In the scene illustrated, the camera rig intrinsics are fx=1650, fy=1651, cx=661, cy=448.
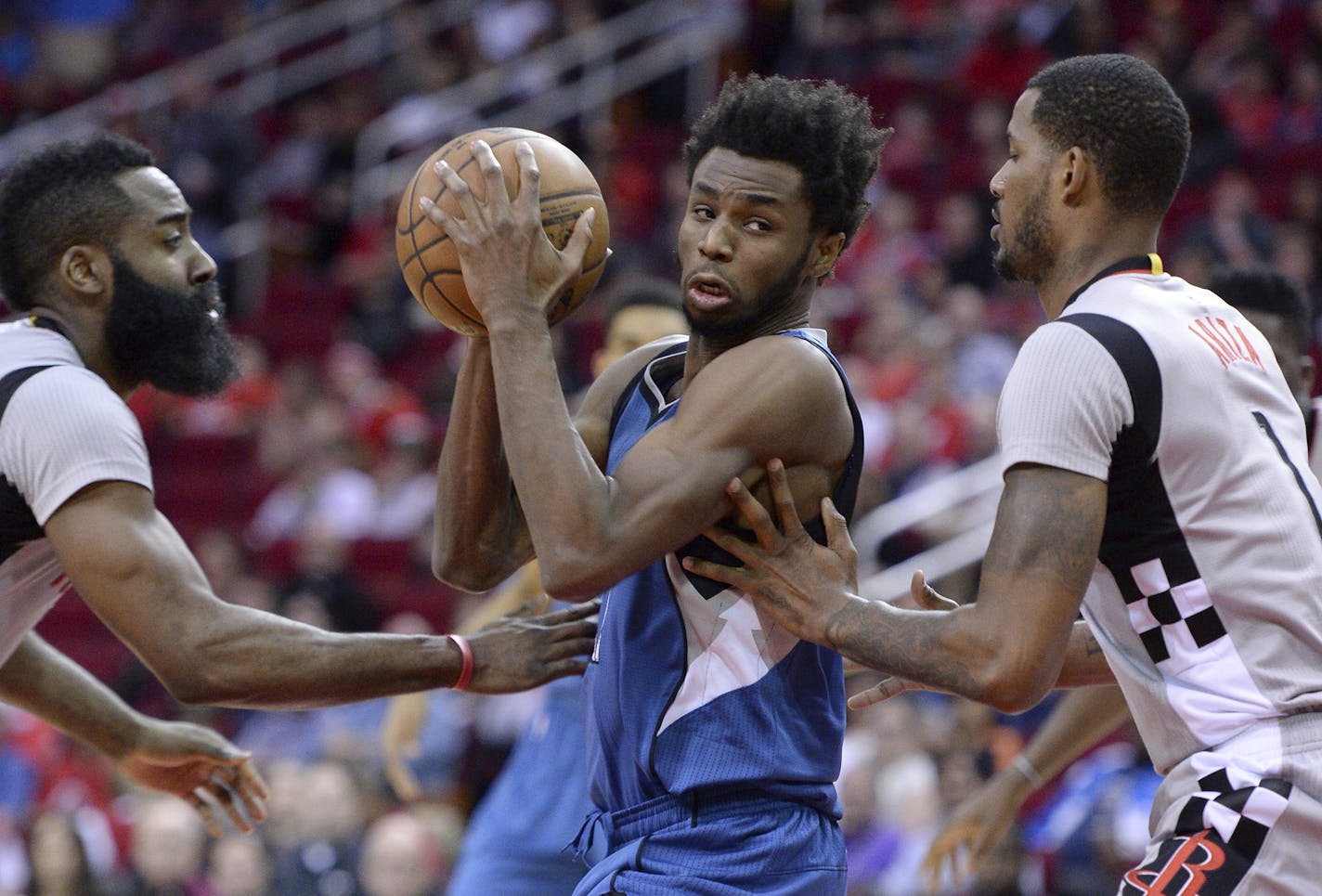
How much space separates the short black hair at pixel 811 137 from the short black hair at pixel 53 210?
1611mm

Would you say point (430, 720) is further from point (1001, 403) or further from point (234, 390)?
point (1001, 403)

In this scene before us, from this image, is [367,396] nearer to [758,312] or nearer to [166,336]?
[166,336]

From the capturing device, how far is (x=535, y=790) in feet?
19.7

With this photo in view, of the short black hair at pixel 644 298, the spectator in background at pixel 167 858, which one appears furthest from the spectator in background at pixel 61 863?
the short black hair at pixel 644 298

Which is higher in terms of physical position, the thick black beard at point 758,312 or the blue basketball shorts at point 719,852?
the thick black beard at point 758,312

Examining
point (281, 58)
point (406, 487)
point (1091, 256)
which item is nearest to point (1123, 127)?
point (1091, 256)

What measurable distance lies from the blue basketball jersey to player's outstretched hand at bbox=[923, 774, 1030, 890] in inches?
39.4

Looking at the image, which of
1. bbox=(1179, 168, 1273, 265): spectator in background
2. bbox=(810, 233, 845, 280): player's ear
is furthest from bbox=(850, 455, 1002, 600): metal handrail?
bbox=(810, 233, 845, 280): player's ear

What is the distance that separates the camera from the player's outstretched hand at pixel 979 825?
448 cm

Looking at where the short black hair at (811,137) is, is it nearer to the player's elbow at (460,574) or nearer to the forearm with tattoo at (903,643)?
the forearm with tattoo at (903,643)

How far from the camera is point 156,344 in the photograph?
14.1 feet

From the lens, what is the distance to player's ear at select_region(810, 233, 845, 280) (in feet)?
12.0

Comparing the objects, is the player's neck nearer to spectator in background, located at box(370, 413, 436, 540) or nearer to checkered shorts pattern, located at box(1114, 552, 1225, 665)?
checkered shorts pattern, located at box(1114, 552, 1225, 665)

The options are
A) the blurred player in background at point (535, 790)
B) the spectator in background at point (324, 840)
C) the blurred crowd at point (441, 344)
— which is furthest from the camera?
the blurred crowd at point (441, 344)
